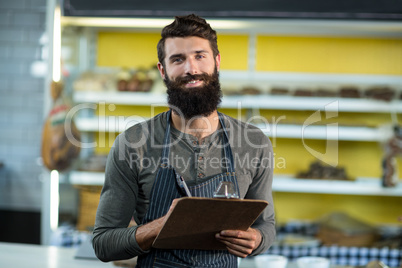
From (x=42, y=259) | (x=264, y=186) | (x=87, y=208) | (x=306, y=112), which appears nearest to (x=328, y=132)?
(x=306, y=112)

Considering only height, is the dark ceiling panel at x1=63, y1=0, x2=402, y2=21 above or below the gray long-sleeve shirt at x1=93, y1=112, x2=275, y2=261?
above

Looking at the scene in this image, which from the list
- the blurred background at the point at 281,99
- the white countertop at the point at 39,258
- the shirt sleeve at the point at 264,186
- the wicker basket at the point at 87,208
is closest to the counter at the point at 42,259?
the white countertop at the point at 39,258

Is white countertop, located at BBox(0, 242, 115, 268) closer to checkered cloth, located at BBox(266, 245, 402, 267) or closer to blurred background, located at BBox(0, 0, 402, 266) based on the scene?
blurred background, located at BBox(0, 0, 402, 266)

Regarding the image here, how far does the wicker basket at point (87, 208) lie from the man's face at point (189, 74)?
2.59 metres

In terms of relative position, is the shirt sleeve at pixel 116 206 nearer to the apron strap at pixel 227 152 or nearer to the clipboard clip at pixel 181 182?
the clipboard clip at pixel 181 182

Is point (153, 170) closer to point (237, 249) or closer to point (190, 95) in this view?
point (190, 95)

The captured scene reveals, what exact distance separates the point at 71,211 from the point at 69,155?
0.63m

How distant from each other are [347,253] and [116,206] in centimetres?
304

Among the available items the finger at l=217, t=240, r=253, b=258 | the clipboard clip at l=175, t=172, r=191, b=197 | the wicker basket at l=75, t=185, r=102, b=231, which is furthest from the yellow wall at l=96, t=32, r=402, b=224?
the finger at l=217, t=240, r=253, b=258

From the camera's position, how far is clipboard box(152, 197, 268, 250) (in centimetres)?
147

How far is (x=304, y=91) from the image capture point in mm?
4473

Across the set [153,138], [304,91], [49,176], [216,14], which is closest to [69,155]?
[49,176]

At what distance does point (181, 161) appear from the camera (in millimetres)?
1892

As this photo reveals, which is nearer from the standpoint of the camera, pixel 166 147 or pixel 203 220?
pixel 203 220
